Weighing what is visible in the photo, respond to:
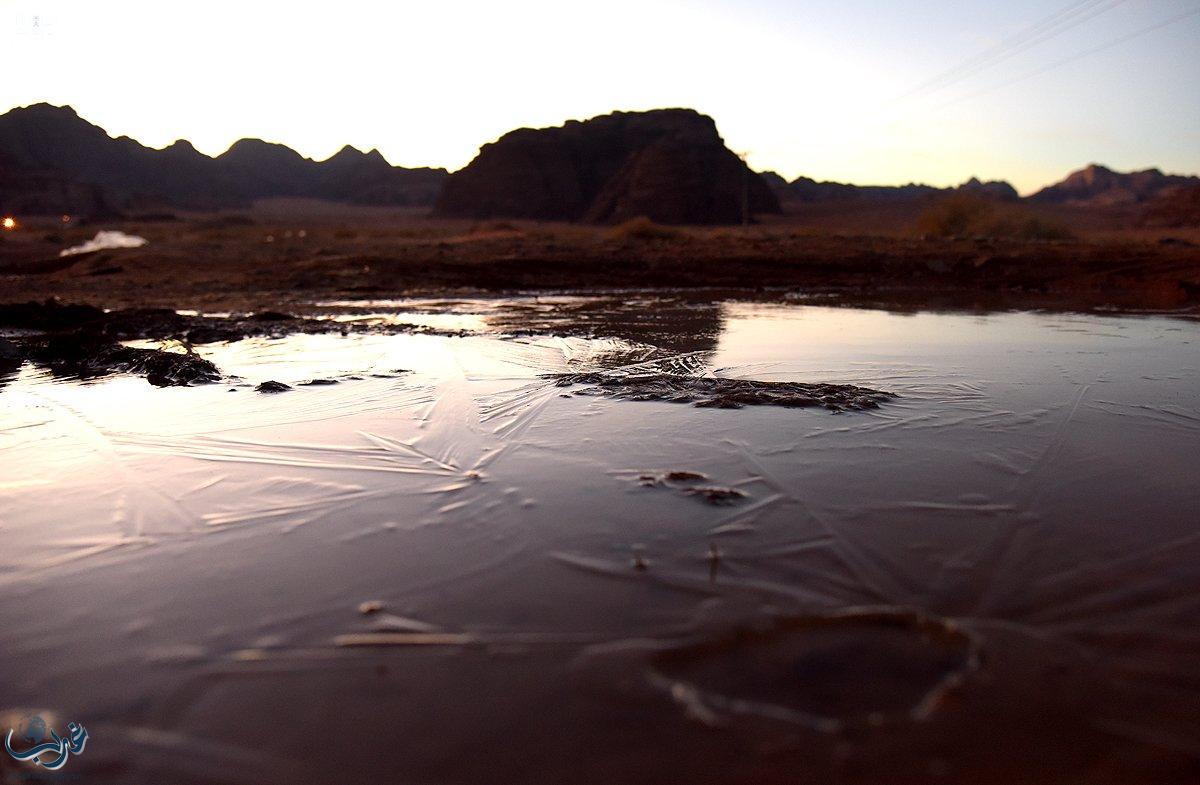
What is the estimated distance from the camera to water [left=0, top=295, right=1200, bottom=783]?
143 centimetres

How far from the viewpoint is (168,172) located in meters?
94.8

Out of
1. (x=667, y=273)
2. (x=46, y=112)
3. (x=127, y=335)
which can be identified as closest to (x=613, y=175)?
(x=667, y=273)

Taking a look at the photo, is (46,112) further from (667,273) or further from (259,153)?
(667,273)

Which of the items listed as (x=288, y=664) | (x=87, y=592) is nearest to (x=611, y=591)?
(x=288, y=664)

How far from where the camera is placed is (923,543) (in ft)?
7.43

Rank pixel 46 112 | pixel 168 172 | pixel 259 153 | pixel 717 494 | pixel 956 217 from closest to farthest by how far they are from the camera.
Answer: pixel 717 494, pixel 956 217, pixel 46 112, pixel 168 172, pixel 259 153

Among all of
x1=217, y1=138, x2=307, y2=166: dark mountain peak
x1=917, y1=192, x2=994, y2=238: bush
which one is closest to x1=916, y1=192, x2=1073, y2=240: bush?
x1=917, y1=192, x2=994, y2=238: bush

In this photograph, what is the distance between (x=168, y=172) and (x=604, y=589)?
11151 centimetres

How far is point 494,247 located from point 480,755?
14.4m

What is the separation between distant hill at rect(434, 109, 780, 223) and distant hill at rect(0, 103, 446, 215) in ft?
92.3

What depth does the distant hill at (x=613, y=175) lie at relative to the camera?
190 ft

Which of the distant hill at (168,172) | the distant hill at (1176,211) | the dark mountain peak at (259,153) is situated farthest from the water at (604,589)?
the dark mountain peak at (259,153)

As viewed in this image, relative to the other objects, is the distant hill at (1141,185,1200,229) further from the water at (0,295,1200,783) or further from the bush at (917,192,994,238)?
the water at (0,295,1200,783)

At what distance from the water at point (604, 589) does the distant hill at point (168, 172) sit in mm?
69803
